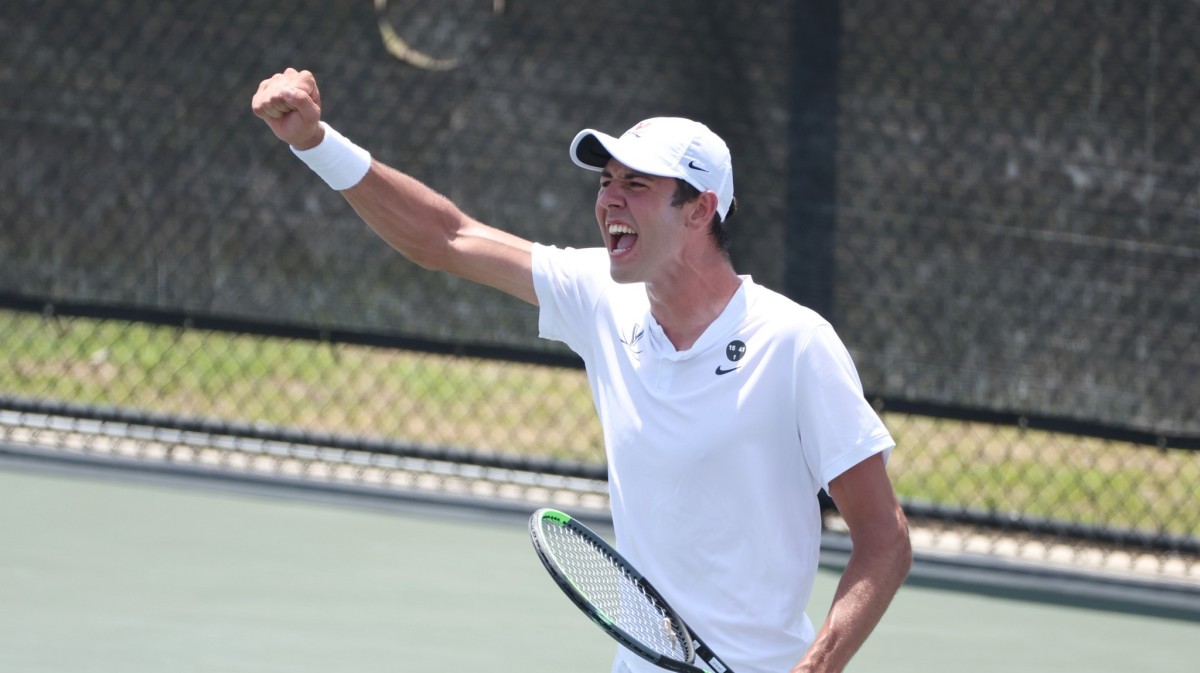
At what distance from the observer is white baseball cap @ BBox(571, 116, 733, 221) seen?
2693 mm

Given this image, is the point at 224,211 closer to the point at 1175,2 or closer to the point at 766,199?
the point at 766,199

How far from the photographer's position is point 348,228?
536cm

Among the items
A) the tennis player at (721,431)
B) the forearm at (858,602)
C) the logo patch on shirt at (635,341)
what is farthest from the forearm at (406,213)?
the forearm at (858,602)

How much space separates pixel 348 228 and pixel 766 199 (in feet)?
4.14

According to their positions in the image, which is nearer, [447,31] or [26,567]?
[26,567]

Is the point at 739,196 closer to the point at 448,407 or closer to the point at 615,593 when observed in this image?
the point at 448,407

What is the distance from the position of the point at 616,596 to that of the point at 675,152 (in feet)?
2.23

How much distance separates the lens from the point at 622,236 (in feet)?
8.99

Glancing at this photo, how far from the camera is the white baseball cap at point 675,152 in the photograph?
2.69 meters

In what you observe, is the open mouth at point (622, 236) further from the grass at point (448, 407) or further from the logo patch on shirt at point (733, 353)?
the grass at point (448, 407)

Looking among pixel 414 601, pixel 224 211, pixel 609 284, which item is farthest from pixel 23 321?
pixel 609 284

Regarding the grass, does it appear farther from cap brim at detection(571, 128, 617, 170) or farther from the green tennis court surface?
cap brim at detection(571, 128, 617, 170)

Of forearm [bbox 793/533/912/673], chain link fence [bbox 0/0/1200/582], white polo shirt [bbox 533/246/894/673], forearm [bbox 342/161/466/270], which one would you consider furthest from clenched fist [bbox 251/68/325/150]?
chain link fence [bbox 0/0/1200/582]

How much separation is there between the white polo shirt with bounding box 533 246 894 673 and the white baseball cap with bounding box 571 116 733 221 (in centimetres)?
19
